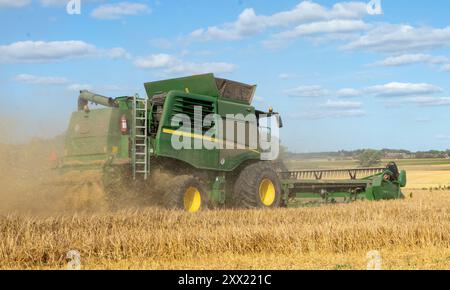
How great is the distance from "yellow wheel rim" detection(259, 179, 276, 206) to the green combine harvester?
0.08ft

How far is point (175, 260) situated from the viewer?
24.9 feet

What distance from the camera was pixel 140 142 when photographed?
11.5m

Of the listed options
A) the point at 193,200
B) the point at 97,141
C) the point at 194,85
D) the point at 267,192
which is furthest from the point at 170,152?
the point at 267,192

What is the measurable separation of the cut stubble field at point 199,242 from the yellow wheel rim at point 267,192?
307 cm

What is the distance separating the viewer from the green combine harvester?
1126 centimetres

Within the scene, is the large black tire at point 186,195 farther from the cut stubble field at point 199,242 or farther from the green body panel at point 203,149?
the cut stubble field at point 199,242

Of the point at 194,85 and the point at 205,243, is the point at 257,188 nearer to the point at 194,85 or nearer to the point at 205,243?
the point at 194,85

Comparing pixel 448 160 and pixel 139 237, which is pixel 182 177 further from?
pixel 448 160

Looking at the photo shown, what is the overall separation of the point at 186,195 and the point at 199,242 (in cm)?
373

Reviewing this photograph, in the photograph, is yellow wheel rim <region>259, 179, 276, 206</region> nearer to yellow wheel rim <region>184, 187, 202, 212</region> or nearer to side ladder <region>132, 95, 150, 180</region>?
yellow wheel rim <region>184, 187, 202, 212</region>

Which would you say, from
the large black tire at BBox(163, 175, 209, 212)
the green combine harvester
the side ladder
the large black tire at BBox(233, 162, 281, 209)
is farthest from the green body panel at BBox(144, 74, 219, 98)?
the large black tire at BBox(163, 175, 209, 212)

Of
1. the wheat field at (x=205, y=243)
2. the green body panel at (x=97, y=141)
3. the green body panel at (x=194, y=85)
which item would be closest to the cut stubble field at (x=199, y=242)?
the wheat field at (x=205, y=243)
